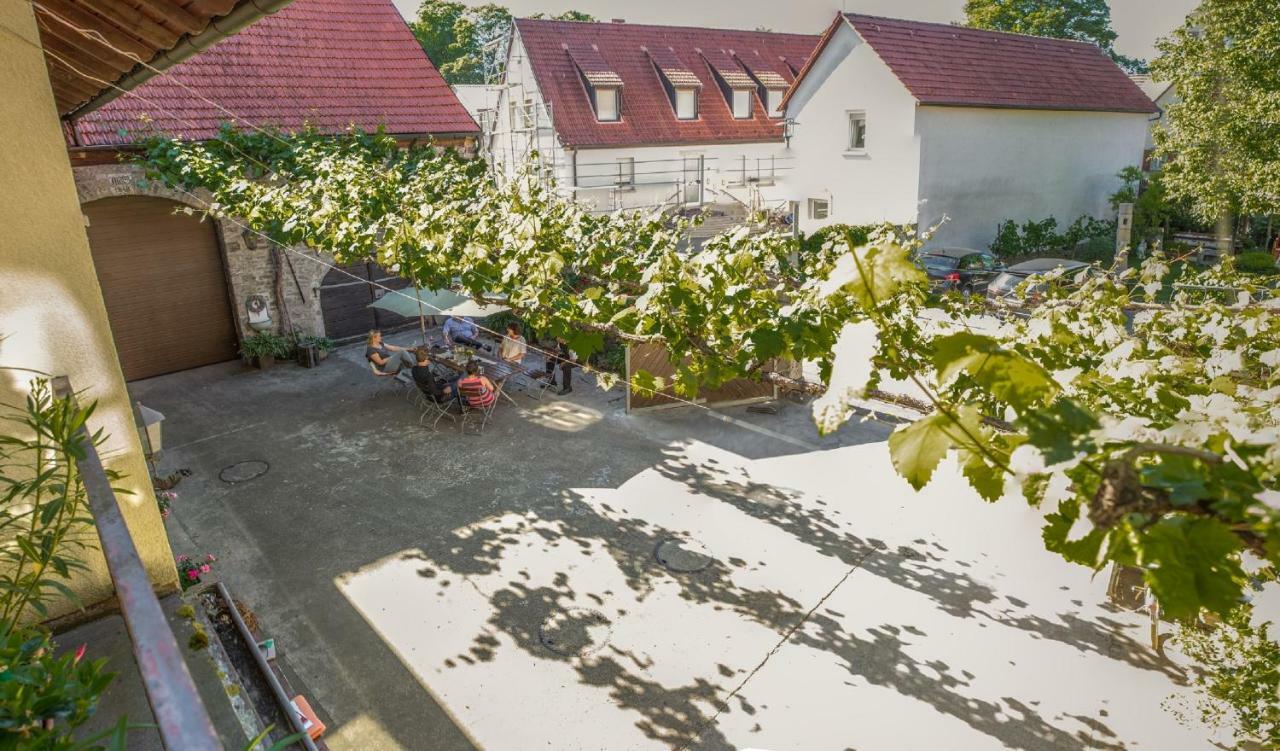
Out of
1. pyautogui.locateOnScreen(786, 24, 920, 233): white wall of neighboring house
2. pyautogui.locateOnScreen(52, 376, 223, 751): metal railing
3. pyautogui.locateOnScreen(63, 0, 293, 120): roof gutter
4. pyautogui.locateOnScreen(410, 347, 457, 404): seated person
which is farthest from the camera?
pyautogui.locateOnScreen(786, 24, 920, 233): white wall of neighboring house

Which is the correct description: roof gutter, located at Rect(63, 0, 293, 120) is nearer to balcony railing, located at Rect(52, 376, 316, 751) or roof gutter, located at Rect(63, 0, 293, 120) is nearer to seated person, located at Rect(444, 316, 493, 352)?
balcony railing, located at Rect(52, 376, 316, 751)

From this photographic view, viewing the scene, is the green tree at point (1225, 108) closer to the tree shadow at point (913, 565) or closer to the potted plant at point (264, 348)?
the tree shadow at point (913, 565)

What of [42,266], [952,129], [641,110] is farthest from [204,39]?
[641,110]

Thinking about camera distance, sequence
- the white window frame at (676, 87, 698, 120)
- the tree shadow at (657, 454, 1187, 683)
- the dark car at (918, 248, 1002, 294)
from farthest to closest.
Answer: the white window frame at (676, 87, 698, 120), the dark car at (918, 248, 1002, 294), the tree shadow at (657, 454, 1187, 683)

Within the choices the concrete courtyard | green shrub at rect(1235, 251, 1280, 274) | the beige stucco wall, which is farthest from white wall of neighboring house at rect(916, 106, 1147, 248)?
the beige stucco wall

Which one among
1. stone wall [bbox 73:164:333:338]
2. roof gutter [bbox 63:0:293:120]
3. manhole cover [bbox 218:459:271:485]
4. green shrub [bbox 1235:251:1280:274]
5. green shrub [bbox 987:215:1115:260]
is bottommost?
manhole cover [bbox 218:459:271:485]

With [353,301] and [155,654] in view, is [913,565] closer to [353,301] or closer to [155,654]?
[155,654]

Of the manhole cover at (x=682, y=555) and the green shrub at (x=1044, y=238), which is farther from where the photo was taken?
the green shrub at (x=1044, y=238)

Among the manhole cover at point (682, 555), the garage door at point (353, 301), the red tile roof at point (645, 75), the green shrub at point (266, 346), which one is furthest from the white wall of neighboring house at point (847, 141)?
the green shrub at point (266, 346)
